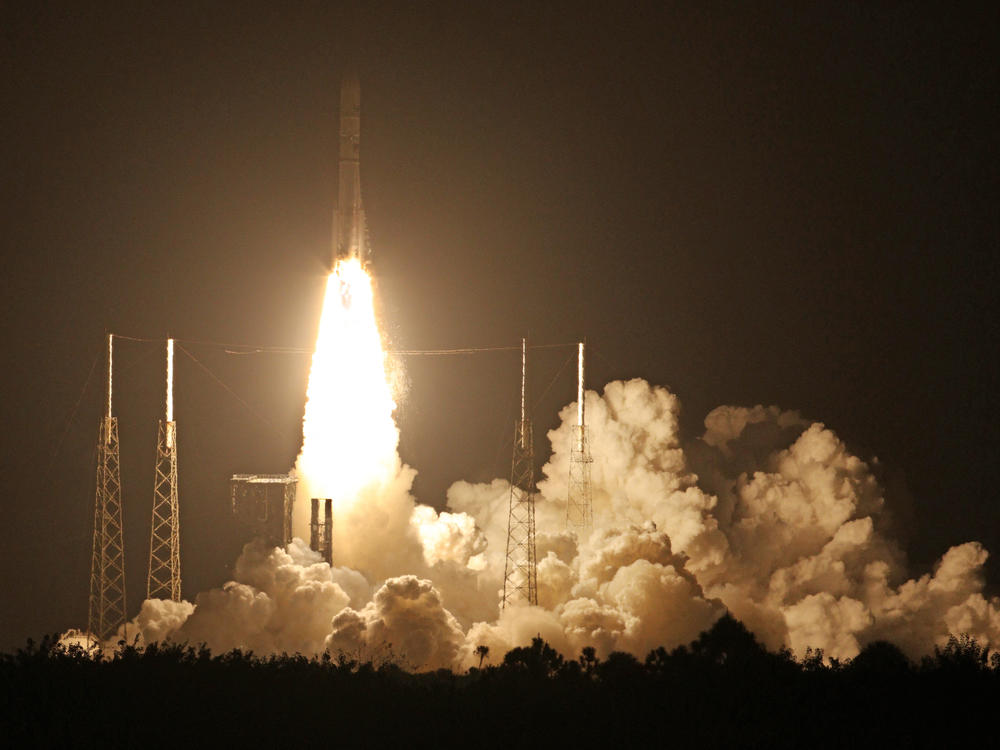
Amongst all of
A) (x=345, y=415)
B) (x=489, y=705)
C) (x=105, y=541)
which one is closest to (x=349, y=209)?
(x=345, y=415)

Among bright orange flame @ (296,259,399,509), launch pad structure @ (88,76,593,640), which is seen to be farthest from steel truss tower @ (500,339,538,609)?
bright orange flame @ (296,259,399,509)

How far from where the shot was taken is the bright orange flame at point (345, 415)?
201 feet

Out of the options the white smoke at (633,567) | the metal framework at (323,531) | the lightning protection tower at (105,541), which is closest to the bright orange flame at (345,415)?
the white smoke at (633,567)

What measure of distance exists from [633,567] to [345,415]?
527 inches

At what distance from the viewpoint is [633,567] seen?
54531 millimetres

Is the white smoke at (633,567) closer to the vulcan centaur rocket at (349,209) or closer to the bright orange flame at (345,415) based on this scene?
the bright orange flame at (345,415)

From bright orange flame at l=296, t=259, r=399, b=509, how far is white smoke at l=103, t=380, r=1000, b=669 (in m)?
0.99

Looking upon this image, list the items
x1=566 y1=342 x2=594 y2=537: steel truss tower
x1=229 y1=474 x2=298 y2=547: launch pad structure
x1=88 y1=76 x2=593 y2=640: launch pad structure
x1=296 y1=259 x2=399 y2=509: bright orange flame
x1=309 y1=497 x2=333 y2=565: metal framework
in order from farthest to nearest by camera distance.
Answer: x1=566 y1=342 x2=594 y2=537: steel truss tower, x1=296 y1=259 x2=399 y2=509: bright orange flame, x1=229 y1=474 x2=298 y2=547: launch pad structure, x1=309 y1=497 x2=333 y2=565: metal framework, x1=88 y1=76 x2=593 y2=640: launch pad structure

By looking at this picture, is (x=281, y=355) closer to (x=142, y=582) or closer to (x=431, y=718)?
(x=142, y=582)

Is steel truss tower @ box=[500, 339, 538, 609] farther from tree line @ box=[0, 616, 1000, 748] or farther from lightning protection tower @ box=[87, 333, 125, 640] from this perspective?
tree line @ box=[0, 616, 1000, 748]

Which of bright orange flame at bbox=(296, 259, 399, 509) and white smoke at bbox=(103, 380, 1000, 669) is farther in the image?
bright orange flame at bbox=(296, 259, 399, 509)

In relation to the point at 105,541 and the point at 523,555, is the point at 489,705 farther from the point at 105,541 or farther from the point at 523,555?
the point at 105,541

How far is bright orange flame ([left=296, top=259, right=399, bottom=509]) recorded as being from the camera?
61.3 metres

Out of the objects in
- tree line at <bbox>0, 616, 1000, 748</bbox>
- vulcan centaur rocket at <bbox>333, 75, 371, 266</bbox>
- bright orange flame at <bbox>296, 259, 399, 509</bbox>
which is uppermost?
vulcan centaur rocket at <bbox>333, 75, 371, 266</bbox>
